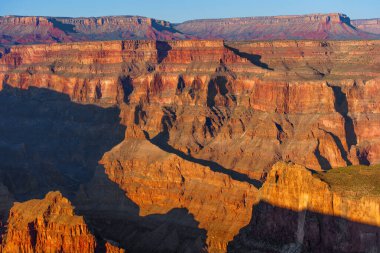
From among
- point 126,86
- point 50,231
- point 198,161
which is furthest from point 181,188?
point 126,86

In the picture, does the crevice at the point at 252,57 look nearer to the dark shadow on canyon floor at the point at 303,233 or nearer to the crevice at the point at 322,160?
the crevice at the point at 322,160

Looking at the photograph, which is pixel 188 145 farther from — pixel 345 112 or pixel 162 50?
pixel 162 50

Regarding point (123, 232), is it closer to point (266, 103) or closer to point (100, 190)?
point (100, 190)

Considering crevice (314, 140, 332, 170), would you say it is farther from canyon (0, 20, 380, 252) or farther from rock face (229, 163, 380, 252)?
rock face (229, 163, 380, 252)

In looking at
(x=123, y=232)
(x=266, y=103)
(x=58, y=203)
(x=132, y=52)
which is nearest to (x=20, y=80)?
(x=132, y=52)

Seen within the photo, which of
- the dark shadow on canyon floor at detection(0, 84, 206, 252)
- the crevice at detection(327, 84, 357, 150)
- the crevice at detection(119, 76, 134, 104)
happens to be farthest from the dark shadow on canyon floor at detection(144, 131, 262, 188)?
the crevice at detection(119, 76, 134, 104)

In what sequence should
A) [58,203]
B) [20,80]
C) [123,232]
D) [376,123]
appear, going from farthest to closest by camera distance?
[20,80] → [376,123] → [123,232] → [58,203]
